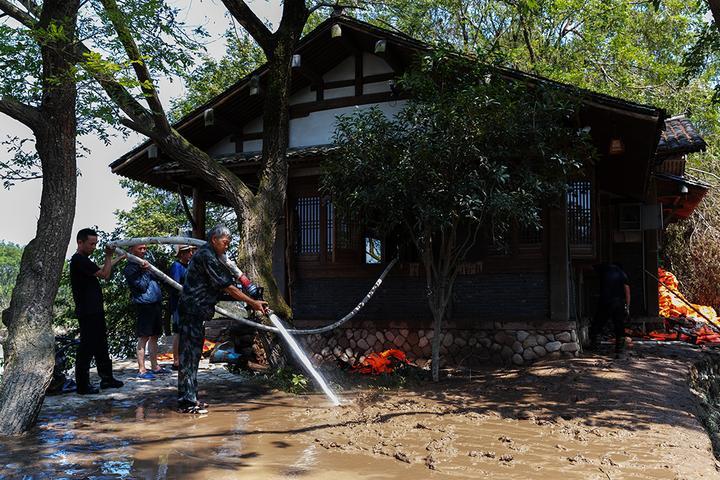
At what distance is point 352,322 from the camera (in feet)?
35.2

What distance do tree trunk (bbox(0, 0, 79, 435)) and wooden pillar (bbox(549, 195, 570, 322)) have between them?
22.6 ft

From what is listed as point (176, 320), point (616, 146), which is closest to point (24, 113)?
point (176, 320)

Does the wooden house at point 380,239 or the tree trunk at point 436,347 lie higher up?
the wooden house at point 380,239

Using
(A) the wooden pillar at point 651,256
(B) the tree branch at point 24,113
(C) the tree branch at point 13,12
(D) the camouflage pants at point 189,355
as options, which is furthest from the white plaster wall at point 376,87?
(A) the wooden pillar at point 651,256

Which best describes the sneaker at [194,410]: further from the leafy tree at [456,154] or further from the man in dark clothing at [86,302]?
the leafy tree at [456,154]

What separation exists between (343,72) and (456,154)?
443 centimetres

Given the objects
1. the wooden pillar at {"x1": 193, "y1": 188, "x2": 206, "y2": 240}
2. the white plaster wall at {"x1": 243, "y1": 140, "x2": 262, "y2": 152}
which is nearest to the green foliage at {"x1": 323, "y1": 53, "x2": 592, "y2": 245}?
the white plaster wall at {"x1": 243, "y1": 140, "x2": 262, "y2": 152}

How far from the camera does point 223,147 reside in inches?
480

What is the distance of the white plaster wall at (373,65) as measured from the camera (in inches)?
429

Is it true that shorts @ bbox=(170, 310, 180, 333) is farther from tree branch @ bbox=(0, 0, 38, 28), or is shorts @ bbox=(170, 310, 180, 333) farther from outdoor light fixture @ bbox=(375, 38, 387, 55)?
outdoor light fixture @ bbox=(375, 38, 387, 55)

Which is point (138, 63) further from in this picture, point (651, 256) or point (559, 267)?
point (651, 256)

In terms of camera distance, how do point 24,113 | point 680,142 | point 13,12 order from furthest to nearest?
point 680,142, point 13,12, point 24,113

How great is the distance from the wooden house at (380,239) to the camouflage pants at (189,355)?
3518 millimetres

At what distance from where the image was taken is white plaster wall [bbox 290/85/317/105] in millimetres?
11445
